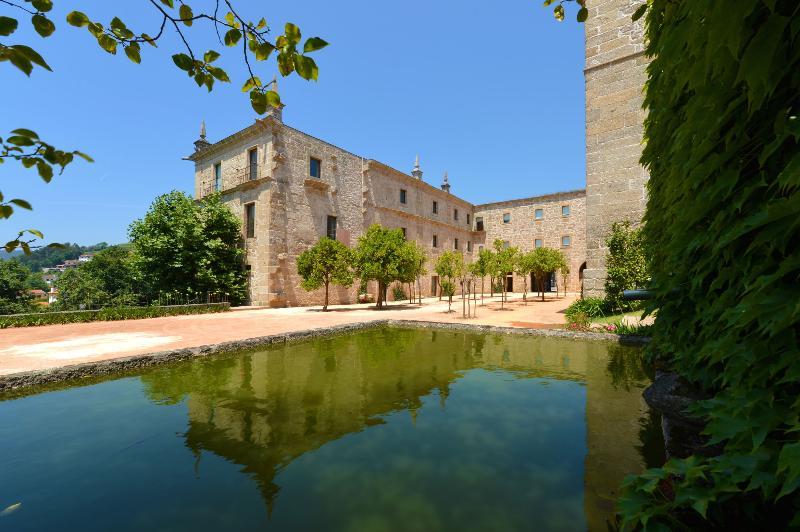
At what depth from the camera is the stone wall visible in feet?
99.3

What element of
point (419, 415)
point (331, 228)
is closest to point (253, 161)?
point (331, 228)

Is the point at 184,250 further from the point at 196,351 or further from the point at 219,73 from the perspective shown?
the point at 219,73

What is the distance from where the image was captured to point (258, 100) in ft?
5.90

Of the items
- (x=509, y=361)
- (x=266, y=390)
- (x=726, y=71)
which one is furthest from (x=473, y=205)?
(x=726, y=71)

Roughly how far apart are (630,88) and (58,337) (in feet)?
60.6

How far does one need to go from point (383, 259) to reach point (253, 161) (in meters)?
9.93

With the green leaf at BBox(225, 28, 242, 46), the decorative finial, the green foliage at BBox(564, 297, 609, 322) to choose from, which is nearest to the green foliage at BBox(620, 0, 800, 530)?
the green leaf at BBox(225, 28, 242, 46)

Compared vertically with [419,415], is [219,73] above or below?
above

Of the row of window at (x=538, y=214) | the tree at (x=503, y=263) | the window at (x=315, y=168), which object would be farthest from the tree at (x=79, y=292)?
the row of window at (x=538, y=214)

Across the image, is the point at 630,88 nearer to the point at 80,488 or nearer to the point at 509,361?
the point at 509,361

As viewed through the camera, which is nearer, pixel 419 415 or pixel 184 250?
pixel 419 415

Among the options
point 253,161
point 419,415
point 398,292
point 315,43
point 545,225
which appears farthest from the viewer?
point 545,225

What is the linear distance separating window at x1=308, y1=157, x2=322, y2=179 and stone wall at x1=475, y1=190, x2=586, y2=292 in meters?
20.6

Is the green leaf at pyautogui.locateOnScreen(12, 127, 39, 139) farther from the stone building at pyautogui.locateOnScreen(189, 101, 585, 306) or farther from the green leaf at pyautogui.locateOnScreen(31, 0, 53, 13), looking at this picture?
the stone building at pyautogui.locateOnScreen(189, 101, 585, 306)
